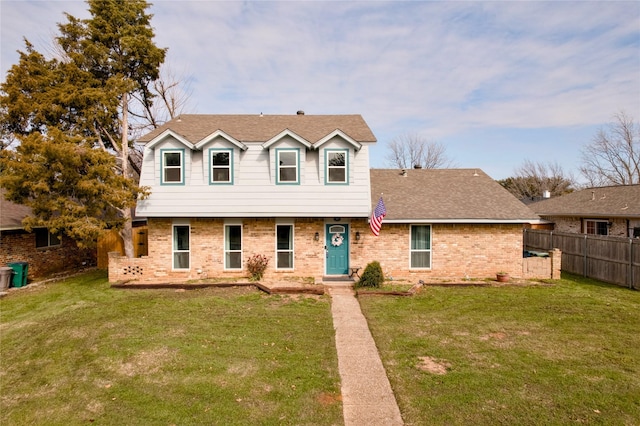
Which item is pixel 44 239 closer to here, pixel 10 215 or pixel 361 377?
pixel 10 215

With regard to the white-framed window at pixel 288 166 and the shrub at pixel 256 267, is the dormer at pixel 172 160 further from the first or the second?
the shrub at pixel 256 267

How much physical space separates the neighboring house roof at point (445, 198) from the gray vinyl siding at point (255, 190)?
79.3 inches

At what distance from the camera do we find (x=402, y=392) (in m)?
5.89

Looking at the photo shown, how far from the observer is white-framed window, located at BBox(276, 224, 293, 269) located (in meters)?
14.4

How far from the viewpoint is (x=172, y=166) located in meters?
14.3

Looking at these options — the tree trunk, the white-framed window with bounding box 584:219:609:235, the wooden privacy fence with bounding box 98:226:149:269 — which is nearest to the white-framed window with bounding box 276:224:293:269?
the tree trunk

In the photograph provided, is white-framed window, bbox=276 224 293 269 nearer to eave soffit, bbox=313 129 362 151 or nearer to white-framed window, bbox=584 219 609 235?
eave soffit, bbox=313 129 362 151

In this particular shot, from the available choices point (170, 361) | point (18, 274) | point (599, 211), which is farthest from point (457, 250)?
point (18, 274)

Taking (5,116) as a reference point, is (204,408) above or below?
below

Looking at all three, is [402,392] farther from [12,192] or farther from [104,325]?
[12,192]

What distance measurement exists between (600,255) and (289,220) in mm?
12833

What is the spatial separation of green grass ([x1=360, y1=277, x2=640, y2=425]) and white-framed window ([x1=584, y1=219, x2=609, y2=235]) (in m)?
8.03

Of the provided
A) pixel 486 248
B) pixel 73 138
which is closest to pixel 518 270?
pixel 486 248

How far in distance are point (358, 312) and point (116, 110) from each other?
46.1 ft
